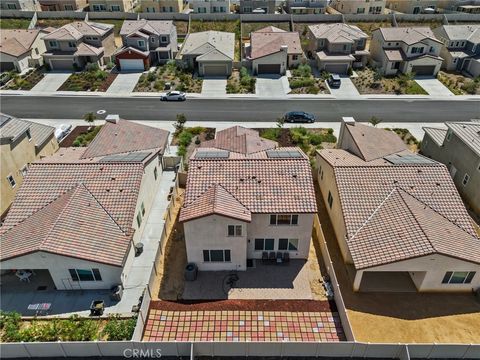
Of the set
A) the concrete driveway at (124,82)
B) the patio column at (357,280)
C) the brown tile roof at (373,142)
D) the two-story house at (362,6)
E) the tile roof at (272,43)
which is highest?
the two-story house at (362,6)

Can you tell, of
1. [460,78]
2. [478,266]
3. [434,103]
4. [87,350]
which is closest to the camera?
[87,350]

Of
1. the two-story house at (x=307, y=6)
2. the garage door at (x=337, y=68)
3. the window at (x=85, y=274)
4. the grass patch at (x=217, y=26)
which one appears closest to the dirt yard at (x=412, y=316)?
the window at (x=85, y=274)

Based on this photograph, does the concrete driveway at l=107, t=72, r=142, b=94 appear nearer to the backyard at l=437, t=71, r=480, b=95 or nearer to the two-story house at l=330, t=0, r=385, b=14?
the backyard at l=437, t=71, r=480, b=95

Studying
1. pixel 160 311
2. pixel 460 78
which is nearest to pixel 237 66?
pixel 460 78

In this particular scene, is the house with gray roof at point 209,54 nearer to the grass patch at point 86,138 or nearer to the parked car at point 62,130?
the grass patch at point 86,138

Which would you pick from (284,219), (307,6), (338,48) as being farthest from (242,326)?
(307,6)

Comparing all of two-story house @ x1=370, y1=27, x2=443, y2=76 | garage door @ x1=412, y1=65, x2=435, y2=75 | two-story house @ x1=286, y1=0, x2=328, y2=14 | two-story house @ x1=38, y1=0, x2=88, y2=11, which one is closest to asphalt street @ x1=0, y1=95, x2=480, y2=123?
two-story house @ x1=370, y1=27, x2=443, y2=76

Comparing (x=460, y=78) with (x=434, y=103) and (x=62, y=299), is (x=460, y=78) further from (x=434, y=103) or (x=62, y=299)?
(x=62, y=299)
